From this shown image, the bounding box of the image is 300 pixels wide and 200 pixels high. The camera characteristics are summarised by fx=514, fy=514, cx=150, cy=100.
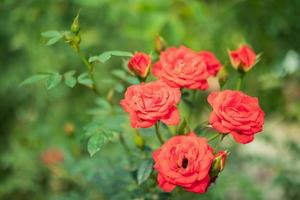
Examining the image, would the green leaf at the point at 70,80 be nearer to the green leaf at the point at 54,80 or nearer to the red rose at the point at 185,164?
the green leaf at the point at 54,80

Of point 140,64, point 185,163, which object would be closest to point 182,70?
point 140,64

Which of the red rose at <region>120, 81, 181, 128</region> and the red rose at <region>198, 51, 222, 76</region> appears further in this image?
the red rose at <region>198, 51, 222, 76</region>

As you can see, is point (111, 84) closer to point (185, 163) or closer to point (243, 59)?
point (243, 59)

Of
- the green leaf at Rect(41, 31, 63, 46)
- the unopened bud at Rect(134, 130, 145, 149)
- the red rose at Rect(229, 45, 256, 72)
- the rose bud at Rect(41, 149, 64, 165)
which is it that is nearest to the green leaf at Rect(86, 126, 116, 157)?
the unopened bud at Rect(134, 130, 145, 149)

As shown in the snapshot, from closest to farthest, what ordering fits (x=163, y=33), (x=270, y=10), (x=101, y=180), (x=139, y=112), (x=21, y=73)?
1. (x=139, y=112)
2. (x=101, y=180)
3. (x=270, y=10)
4. (x=163, y=33)
5. (x=21, y=73)

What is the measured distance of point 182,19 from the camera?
2.09m

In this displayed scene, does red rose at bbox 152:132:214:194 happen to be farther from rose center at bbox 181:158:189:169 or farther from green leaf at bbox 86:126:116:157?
green leaf at bbox 86:126:116:157

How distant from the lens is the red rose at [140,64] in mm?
1095

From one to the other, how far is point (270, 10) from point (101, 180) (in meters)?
0.89

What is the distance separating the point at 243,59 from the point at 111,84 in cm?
119

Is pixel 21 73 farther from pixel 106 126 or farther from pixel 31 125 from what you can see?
pixel 106 126

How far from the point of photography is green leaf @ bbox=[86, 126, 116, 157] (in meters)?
1.08

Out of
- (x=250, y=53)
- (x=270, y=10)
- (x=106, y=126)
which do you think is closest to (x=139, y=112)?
(x=106, y=126)

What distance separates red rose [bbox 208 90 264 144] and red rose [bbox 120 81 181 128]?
0.08 meters
